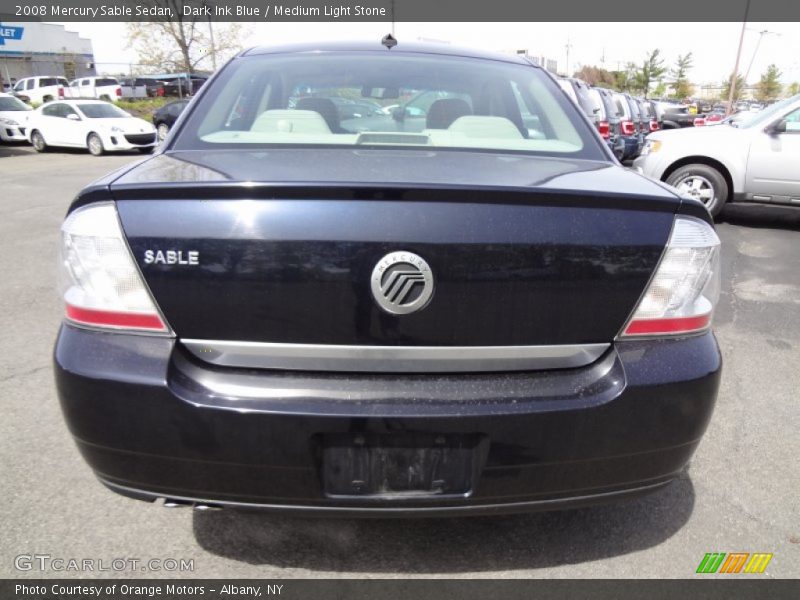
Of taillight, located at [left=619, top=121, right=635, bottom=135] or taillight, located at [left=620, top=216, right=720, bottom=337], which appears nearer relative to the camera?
taillight, located at [left=620, top=216, right=720, bottom=337]

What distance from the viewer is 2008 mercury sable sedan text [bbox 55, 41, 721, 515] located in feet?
4.97

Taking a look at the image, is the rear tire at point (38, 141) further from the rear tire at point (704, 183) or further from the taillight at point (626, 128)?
the rear tire at point (704, 183)

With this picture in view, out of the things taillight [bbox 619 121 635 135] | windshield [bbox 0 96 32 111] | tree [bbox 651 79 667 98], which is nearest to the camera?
taillight [bbox 619 121 635 135]

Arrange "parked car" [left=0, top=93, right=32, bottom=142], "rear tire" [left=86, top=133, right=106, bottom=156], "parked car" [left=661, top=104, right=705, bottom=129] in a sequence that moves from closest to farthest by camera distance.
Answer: "rear tire" [left=86, top=133, right=106, bottom=156] → "parked car" [left=0, top=93, right=32, bottom=142] → "parked car" [left=661, top=104, right=705, bottom=129]

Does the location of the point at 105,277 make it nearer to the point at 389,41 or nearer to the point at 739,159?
the point at 389,41

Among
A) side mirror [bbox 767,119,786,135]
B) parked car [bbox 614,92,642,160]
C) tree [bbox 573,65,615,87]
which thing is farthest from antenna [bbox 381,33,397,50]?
tree [bbox 573,65,615,87]

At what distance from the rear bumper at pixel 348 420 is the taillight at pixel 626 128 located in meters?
14.1

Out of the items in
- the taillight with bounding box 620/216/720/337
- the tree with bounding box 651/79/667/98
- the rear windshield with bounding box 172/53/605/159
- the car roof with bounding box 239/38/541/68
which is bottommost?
the tree with bounding box 651/79/667/98

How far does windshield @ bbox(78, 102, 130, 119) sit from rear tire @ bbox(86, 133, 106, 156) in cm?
Answer: 61

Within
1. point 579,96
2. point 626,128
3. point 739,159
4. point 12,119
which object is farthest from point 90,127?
point 739,159

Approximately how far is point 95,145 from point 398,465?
1705 centimetres

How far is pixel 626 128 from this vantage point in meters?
14.9

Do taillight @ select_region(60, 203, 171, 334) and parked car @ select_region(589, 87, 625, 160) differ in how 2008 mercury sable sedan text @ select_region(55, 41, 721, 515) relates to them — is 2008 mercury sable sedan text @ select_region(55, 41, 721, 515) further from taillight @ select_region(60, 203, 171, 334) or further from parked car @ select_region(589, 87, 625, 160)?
parked car @ select_region(589, 87, 625, 160)
